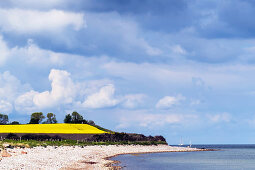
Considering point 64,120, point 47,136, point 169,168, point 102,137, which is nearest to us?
point 169,168

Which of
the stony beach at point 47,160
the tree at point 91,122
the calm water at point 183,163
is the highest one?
the tree at point 91,122

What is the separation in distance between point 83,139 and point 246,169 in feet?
252

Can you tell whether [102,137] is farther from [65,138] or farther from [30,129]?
[30,129]

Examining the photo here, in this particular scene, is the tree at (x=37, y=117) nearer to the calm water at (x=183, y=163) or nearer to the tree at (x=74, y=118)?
the tree at (x=74, y=118)

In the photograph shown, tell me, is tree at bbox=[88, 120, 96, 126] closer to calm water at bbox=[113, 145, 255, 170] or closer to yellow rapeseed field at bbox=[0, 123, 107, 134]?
yellow rapeseed field at bbox=[0, 123, 107, 134]

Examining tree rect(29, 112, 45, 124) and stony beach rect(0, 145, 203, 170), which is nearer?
stony beach rect(0, 145, 203, 170)

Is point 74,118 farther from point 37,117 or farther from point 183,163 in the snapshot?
point 183,163

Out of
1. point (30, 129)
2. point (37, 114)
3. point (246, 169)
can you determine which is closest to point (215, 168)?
point (246, 169)

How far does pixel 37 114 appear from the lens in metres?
189

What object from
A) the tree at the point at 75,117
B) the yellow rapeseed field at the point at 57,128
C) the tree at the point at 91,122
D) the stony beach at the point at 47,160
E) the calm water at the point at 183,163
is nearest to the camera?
the stony beach at the point at 47,160

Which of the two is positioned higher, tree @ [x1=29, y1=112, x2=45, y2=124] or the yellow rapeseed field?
tree @ [x1=29, y1=112, x2=45, y2=124]

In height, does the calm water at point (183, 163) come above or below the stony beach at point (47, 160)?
below

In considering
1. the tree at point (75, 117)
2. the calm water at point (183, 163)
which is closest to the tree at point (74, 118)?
the tree at point (75, 117)

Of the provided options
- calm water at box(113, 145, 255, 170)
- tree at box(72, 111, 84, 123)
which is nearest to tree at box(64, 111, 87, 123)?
tree at box(72, 111, 84, 123)
